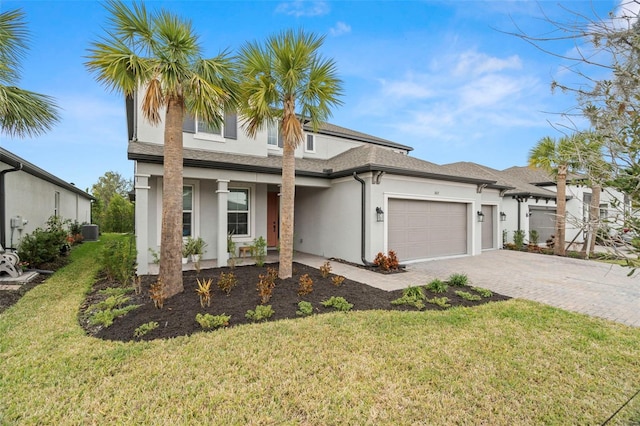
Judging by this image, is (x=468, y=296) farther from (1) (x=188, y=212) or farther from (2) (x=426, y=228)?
(1) (x=188, y=212)

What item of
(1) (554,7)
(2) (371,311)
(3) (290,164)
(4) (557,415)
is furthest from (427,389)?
(3) (290,164)

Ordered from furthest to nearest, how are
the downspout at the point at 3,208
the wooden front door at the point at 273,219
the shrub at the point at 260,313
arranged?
the wooden front door at the point at 273,219
the downspout at the point at 3,208
the shrub at the point at 260,313

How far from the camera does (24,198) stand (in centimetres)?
1035

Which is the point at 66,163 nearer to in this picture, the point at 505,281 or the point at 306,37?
the point at 306,37

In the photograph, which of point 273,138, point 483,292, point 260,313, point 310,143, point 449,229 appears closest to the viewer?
point 260,313

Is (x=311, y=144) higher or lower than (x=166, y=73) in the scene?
higher

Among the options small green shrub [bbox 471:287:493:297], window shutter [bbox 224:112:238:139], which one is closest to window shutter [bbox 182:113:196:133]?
window shutter [bbox 224:112:238:139]

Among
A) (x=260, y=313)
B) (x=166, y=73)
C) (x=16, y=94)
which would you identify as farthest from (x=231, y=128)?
(x=260, y=313)

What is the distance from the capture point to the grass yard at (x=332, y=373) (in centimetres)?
263

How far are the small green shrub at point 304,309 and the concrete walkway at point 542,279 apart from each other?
249cm

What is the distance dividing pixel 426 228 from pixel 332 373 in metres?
9.09

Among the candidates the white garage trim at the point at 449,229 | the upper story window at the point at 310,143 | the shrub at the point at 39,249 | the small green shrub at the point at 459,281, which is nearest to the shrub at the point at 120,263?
the shrub at the point at 39,249

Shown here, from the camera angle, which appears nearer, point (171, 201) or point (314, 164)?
point (171, 201)

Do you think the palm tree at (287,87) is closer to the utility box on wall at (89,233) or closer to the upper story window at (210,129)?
the upper story window at (210,129)
